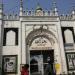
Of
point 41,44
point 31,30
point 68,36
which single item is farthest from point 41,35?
point 68,36

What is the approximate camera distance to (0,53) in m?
19.9

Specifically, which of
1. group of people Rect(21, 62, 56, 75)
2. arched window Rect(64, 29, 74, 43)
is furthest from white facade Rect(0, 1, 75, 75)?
group of people Rect(21, 62, 56, 75)

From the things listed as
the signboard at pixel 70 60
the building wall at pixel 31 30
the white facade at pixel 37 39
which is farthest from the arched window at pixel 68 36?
the signboard at pixel 70 60

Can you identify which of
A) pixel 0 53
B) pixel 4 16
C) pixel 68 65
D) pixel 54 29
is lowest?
pixel 68 65

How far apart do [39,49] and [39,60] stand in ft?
3.79

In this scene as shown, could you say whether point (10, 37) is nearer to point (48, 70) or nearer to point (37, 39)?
point (37, 39)

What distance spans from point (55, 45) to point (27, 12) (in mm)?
4768

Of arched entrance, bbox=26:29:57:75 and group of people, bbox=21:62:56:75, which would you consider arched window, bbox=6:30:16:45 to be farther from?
group of people, bbox=21:62:56:75

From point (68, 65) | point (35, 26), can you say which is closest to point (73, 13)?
point (35, 26)

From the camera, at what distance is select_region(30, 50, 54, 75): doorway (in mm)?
20312

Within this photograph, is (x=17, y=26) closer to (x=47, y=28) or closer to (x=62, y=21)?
(x=47, y=28)

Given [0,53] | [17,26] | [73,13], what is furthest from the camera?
[73,13]

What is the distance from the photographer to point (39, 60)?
20.7 metres

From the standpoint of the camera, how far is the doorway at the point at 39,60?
20312 mm
